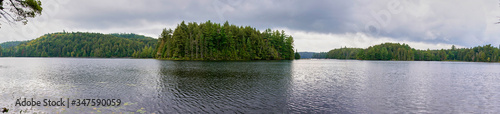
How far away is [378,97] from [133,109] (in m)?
20.3

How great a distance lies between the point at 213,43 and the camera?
133750 mm

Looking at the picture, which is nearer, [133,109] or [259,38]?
[133,109]

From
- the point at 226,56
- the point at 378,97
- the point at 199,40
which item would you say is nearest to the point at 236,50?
the point at 226,56

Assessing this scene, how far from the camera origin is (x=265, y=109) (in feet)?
50.6

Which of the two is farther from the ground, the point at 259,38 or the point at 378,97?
the point at 259,38

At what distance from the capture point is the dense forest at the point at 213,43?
414ft

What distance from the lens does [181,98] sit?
18.8m

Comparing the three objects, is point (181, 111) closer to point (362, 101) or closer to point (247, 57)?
point (362, 101)

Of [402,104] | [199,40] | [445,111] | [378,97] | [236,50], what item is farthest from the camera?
[236,50]

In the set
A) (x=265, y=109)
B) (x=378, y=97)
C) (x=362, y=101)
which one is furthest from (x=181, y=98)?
(x=378, y=97)

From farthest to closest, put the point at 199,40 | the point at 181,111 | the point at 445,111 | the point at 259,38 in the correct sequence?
the point at 259,38, the point at 199,40, the point at 445,111, the point at 181,111

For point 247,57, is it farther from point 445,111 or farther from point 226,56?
point 445,111

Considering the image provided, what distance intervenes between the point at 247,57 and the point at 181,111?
4856 inches

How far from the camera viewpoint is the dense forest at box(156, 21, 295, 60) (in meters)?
126
